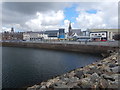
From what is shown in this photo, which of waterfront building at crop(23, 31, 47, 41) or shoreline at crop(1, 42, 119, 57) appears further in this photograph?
waterfront building at crop(23, 31, 47, 41)

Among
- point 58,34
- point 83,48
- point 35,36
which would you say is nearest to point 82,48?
point 83,48

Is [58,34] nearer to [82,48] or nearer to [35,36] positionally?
[35,36]

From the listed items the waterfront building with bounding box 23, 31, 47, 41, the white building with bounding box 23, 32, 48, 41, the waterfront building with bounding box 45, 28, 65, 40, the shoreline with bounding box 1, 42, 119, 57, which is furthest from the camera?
the white building with bounding box 23, 32, 48, 41

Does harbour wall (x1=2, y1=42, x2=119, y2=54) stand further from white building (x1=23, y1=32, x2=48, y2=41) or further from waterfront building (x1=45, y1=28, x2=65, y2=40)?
white building (x1=23, y1=32, x2=48, y2=41)

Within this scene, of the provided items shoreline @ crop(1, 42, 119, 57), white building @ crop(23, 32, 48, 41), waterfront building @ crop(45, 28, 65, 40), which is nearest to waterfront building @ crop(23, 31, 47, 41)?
white building @ crop(23, 32, 48, 41)

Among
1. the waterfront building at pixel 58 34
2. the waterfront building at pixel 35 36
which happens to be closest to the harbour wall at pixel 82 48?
the waterfront building at pixel 58 34

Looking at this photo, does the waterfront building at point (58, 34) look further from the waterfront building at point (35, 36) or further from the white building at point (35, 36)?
the waterfront building at point (35, 36)

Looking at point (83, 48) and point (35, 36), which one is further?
point (35, 36)

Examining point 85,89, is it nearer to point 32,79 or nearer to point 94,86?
point 94,86

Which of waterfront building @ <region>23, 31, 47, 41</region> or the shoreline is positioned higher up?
waterfront building @ <region>23, 31, 47, 41</region>

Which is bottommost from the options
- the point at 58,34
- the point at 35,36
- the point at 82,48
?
the point at 82,48

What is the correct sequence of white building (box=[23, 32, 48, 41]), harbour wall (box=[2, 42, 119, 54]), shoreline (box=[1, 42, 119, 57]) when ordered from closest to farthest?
shoreline (box=[1, 42, 119, 57])
harbour wall (box=[2, 42, 119, 54])
white building (box=[23, 32, 48, 41])

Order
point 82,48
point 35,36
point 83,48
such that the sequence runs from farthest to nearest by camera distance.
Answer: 1. point 35,36
2. point 82,48
3. point 83,48

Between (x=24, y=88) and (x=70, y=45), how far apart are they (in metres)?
28.7
